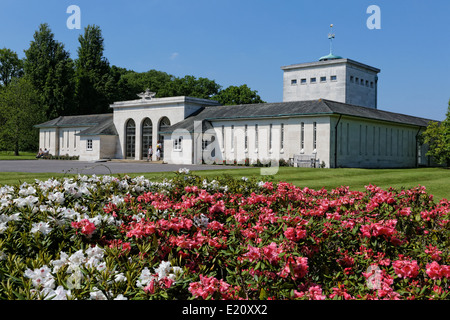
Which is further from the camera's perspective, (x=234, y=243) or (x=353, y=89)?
(x=353, y=89)

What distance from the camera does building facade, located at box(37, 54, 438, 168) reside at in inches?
1487

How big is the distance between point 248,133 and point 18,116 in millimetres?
41361

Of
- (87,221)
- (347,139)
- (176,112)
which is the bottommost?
(87,221)

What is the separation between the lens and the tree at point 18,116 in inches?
2559

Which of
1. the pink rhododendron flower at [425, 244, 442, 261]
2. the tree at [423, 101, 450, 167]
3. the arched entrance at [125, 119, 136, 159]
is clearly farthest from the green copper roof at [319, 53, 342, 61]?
the pink rhododendron flower at [425, 244, 442, 261]

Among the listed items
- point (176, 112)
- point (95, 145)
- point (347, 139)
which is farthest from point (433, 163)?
point (95, 145)

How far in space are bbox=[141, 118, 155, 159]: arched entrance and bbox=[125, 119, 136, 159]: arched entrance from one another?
1584mm

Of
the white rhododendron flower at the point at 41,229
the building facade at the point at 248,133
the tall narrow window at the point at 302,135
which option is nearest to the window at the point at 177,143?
the building facade at the point at 248,133

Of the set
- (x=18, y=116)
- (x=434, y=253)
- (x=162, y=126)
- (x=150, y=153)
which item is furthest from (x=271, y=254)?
(x=18, y=116)

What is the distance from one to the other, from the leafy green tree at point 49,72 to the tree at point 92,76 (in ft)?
11.0

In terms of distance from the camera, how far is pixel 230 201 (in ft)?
22.0
